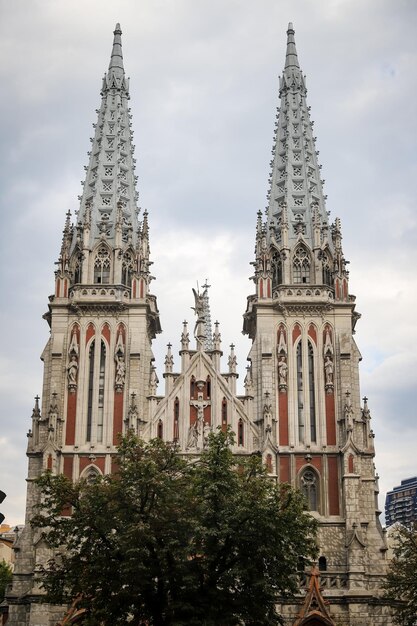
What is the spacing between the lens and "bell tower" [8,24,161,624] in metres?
50.1

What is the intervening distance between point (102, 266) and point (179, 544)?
26.4 meters

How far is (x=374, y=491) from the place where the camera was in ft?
166

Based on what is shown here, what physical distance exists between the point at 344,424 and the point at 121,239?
17107 mm

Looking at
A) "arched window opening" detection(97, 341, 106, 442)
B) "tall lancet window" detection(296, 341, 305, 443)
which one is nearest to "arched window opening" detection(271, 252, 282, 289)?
"tall lancet window" detection(296, 341, 305, 443)

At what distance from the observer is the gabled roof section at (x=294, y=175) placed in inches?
2249

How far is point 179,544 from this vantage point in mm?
32500

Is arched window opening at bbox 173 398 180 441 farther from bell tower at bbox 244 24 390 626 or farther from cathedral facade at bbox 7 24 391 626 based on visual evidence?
bell tower at bbox 244 24 390 626

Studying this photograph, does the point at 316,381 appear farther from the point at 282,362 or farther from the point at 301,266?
the point at 301,266

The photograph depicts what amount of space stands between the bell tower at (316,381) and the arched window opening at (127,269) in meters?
7.34

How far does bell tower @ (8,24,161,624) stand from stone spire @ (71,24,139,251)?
0.24ft

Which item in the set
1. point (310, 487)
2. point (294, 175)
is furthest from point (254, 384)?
point (294, 175)

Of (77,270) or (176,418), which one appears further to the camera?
(77,270)

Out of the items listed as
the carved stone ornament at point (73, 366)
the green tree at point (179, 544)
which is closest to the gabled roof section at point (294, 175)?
the carved stone ornament at point (73, 366)

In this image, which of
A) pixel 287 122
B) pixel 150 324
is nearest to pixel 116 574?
pixel 150 324
